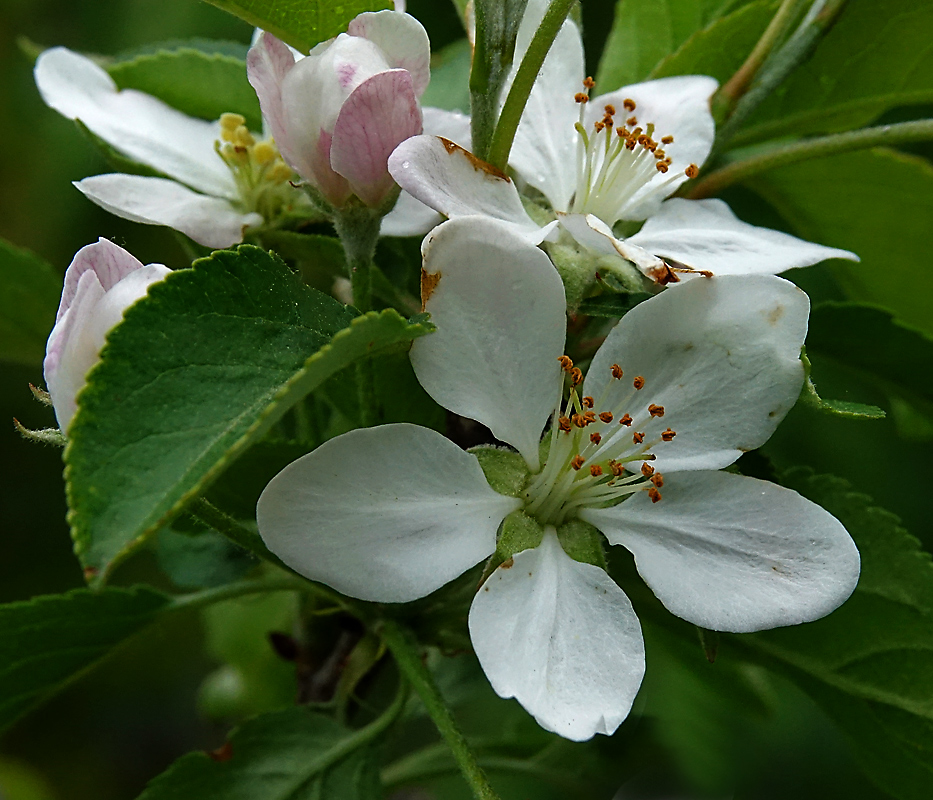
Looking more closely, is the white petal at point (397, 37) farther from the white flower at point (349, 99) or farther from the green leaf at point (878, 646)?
the green leaf at point (878, 646)

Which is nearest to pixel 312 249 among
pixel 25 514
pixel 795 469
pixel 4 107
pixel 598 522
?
pixel 598 522

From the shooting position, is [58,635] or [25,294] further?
[25,294]

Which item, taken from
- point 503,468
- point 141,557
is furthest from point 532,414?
point 141,557

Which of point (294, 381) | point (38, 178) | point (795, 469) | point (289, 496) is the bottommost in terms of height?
point (38, 178)

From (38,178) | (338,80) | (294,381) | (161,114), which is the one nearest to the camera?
(294,381)

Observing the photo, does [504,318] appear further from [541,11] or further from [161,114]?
[161,114]

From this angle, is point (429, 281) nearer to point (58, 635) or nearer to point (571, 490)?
point (571, 490)
